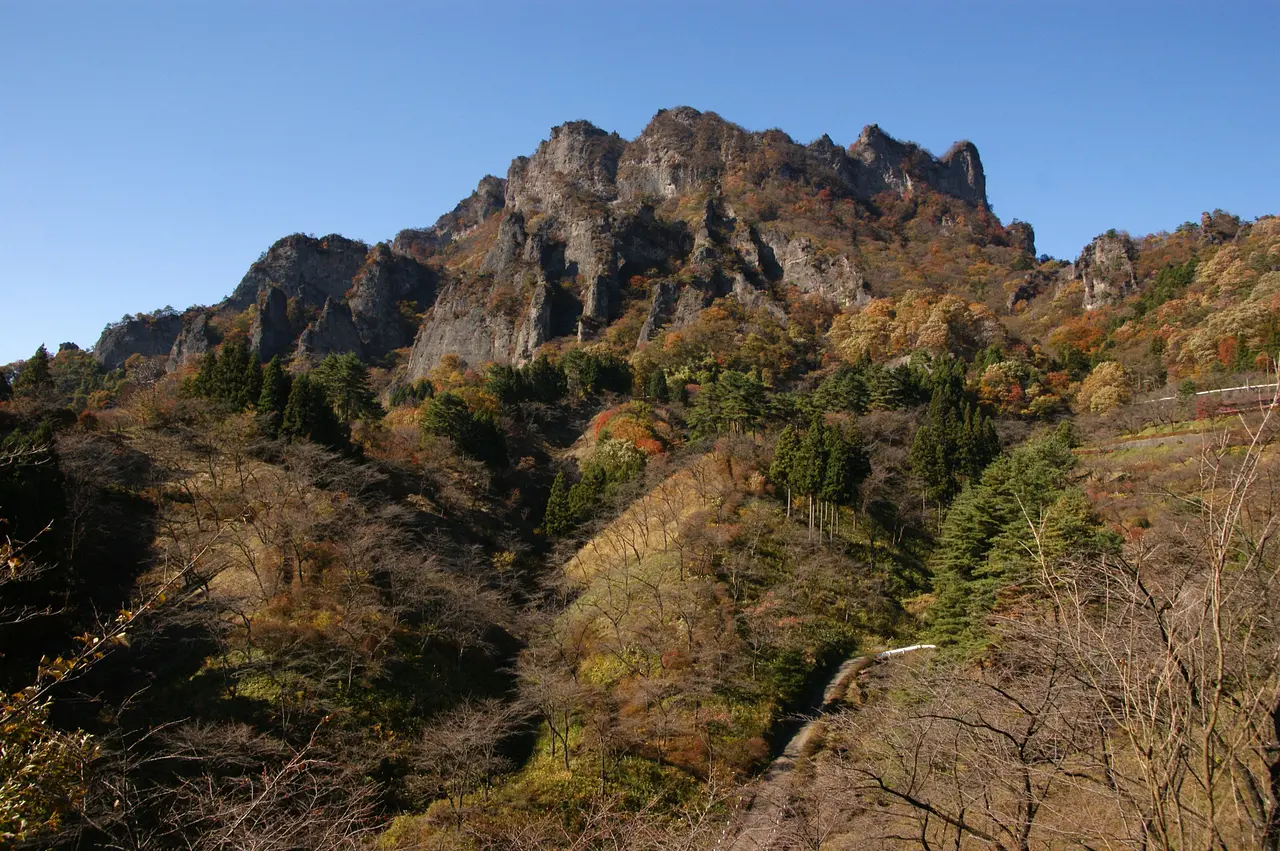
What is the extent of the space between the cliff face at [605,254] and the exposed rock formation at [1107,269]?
24551 mm

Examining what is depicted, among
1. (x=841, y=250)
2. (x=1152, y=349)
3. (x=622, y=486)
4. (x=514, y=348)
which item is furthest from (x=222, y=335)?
(x=1152, y=349)

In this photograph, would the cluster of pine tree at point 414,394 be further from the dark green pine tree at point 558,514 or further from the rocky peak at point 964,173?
the rocky peak at point 964,173

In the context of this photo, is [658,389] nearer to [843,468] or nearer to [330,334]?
[843,468]

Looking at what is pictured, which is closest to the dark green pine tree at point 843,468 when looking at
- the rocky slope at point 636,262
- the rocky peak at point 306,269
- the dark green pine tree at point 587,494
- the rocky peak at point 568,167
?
the dark green pine tree at point 587,494

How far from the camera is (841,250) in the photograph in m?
97.9

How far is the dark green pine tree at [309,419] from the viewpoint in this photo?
36.4m

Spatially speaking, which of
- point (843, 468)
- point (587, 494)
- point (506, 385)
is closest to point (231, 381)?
point (506, 385)

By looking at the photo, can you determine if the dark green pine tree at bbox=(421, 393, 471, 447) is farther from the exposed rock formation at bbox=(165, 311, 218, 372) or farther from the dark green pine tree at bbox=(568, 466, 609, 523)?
the exposed rock formation at bbox=(165, 311, 218, 372)

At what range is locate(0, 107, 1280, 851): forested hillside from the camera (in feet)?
22.7

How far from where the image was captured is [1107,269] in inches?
3091

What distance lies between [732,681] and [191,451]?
26.3 meters

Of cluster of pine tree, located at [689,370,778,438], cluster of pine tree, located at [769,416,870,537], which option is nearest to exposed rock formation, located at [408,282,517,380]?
cluster of pine tree, located at [689,370,778,438]

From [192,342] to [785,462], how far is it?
9045 cm

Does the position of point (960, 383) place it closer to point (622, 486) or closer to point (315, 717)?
point (622, 486)
